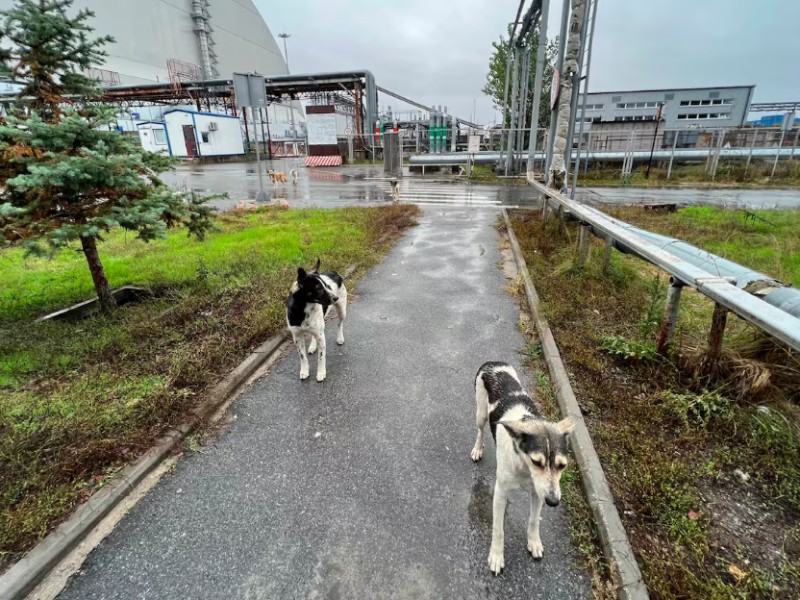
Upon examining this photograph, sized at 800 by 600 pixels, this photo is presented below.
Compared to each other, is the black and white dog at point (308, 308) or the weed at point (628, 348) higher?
the black and white dog at point (308, 308)

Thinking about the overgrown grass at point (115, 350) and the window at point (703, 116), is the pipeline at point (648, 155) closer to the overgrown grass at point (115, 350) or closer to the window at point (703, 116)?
the overgrown grass at point (115, 350)

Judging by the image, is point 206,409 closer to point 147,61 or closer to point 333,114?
point 333,114

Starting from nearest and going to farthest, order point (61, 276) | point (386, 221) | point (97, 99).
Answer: point (97, 99) → point (61, 276) → point (386, 221)

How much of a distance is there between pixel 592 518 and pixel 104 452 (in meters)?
3.25

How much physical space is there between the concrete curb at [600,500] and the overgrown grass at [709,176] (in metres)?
17.9

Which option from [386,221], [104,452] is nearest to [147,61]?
[386,221]

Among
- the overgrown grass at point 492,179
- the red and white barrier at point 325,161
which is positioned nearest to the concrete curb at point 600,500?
the overgrown grass at point 492,179

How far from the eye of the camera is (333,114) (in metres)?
29.9

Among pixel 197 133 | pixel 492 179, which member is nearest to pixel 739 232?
pixel 492 179

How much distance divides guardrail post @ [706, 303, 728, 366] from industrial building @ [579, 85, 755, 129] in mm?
47645

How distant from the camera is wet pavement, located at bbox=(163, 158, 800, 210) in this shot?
13.7 m

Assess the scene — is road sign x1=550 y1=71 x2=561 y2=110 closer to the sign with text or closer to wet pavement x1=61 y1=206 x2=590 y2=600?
wet pavement x1=61 y1=206 x2=590 y2=600

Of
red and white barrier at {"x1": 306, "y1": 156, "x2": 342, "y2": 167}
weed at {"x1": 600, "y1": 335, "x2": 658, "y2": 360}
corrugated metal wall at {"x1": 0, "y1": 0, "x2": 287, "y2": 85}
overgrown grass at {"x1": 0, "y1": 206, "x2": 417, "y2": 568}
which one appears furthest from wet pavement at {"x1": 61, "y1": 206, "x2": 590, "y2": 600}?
corrugated metal wall at {"x1": 0, "y1": 0, "x2": 287, "y2": 85}

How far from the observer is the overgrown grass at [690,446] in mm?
2051
